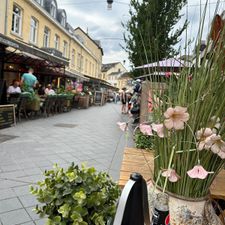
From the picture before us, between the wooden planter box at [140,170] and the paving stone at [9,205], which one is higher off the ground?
the wooden planter box at [140,170]

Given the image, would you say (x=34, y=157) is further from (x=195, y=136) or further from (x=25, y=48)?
(x=25, y=48)

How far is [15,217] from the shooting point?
2.36 m

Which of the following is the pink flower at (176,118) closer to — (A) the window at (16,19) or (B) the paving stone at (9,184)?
(B) the paving stone at (9,184)

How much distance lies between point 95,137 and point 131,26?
3397 millimetres

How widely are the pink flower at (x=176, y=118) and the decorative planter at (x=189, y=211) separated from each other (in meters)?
0.30

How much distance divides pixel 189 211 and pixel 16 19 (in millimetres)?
15019

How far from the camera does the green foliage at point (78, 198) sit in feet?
4.10

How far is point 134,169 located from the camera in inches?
75.4

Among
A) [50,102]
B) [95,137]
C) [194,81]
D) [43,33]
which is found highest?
[43,33]

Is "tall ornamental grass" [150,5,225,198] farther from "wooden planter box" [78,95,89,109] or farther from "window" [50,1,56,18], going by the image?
"window" [50,1,56,18]

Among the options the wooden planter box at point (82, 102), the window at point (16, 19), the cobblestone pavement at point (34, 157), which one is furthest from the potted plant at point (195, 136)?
the wooden planter box at point (82, 102)

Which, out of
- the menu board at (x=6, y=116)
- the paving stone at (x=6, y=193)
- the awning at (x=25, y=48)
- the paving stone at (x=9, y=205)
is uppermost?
the awning at (x=25, y=48)

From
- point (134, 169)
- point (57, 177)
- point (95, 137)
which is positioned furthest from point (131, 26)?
point (57, 177)

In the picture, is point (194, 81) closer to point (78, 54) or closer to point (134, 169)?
point (134, 169)
